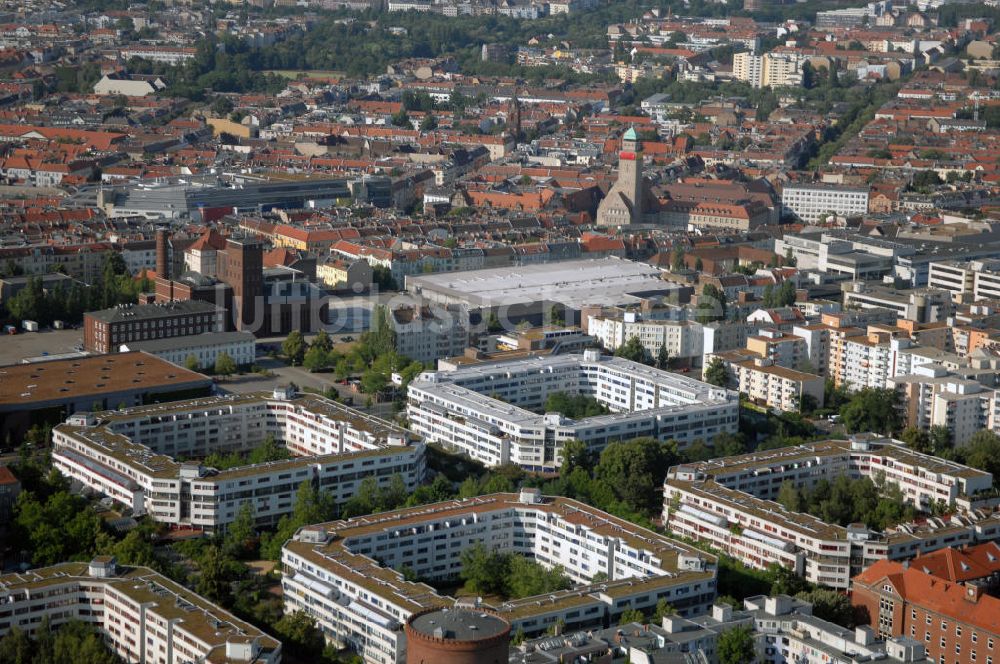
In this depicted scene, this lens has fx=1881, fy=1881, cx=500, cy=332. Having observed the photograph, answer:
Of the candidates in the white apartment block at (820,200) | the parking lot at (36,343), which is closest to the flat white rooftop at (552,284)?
the parking lot at (36,343)

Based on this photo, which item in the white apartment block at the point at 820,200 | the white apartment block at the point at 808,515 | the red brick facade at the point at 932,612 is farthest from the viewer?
the white apartment block at the point at 820,200

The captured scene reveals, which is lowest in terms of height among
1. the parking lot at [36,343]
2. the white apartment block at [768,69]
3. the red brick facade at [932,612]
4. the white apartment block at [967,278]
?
the parking lot at [36,343]

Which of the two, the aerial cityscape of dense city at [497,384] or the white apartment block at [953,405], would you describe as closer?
the aerial cityscape of dense city at [497,384]

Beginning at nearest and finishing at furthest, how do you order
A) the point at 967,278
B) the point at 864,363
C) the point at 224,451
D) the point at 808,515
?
the point at 808,515
the point at 224,451
the point at 864,363
the point at 967,278

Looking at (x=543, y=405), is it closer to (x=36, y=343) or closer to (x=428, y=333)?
(x=428, y=333)

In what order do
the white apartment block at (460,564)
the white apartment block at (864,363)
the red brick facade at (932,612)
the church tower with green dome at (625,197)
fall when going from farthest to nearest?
the church tower with green dome at (625,197) < the white apartment block at (864,363) < the red brick facade at (932,612) < the white apartment block at (460,564)

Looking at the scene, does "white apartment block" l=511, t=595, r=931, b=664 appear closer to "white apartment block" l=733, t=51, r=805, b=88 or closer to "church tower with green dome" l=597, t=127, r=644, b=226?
"church tower with green dome" l=597, t=127, r=644, b=226

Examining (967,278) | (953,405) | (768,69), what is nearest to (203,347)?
(953,405)

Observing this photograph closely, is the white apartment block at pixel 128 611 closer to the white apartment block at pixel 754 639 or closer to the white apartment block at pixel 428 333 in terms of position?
the white apartment block at pixel 754 639
